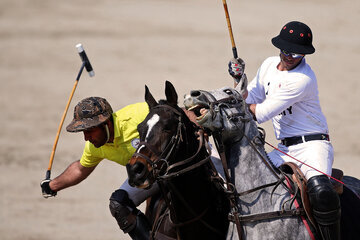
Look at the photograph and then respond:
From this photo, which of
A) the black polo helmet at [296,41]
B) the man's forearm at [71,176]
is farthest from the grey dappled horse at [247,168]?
the man's forearm at [71,176]

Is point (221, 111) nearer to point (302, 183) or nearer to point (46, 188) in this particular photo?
point (302, 183)

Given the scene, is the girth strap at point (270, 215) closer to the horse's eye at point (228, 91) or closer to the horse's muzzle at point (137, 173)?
the horse's muzzle at point (137, 173)

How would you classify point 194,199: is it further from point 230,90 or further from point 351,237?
point 351,237

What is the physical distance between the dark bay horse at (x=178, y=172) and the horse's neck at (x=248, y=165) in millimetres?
209

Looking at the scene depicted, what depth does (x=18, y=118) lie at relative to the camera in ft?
44.0

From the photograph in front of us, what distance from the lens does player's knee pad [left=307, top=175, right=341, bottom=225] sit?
5133 millimetres

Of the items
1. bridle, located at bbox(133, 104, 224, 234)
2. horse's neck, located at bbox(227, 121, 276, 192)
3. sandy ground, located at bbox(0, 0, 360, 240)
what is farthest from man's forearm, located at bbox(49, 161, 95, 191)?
sandy ground, located at bbox(0, 0, 360, 240)

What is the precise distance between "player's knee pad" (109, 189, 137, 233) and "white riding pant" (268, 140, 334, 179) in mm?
1453

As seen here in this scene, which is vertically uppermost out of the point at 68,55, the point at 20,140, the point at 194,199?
the point at 68,55

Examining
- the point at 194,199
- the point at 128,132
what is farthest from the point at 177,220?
the point at 128,132

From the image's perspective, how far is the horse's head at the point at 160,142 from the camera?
16.3 ft

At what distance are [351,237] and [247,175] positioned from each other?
111 centimetres

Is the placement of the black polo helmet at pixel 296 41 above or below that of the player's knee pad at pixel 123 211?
above

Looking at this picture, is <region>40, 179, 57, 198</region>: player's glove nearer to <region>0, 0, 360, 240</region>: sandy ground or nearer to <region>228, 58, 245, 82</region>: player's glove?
<region>228, 58, 245, 82</region>: player's glove
